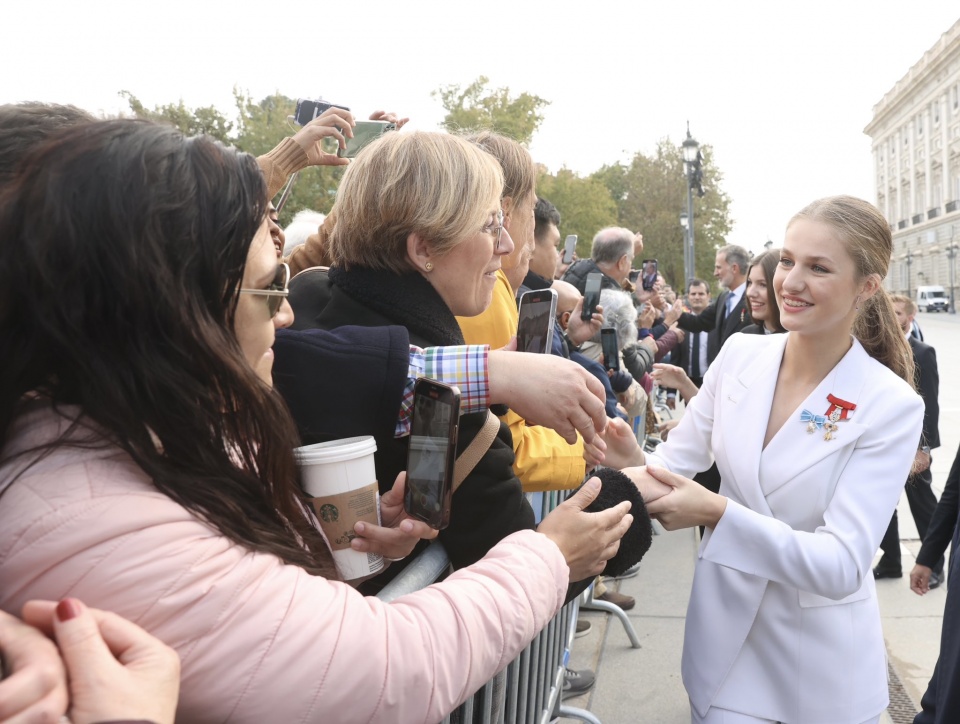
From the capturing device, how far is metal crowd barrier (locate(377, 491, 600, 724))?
63.2 inches

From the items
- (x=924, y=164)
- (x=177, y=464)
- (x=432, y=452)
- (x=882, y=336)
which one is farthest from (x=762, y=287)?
(x=924, y=164)

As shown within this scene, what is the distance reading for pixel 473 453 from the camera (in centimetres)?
156

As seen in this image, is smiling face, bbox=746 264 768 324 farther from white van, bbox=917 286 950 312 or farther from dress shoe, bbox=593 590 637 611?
white van, bbox=917 286 950 312

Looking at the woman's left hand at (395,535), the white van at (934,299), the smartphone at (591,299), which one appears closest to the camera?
the woman's left hand at (395,535)

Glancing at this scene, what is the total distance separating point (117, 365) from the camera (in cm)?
110

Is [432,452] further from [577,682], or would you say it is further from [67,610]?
[577,682]

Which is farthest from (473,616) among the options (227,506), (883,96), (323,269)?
(883,96)

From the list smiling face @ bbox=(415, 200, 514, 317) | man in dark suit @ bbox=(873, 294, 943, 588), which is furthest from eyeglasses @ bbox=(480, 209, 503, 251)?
man in dark suit @ bbox=(873, 294, 943, 588)

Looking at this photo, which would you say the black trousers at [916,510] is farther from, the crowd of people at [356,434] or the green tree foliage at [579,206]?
the green tree foliage at [579,206]

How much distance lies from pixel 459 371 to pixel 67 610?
95 cm

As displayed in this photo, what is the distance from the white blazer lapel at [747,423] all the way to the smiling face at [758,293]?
9.39 ft

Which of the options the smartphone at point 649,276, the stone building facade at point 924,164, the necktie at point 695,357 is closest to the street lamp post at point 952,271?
the stone building facade at point 924,164

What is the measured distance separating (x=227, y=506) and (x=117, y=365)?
0.84 feet

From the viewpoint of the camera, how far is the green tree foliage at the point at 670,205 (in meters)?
36.1
